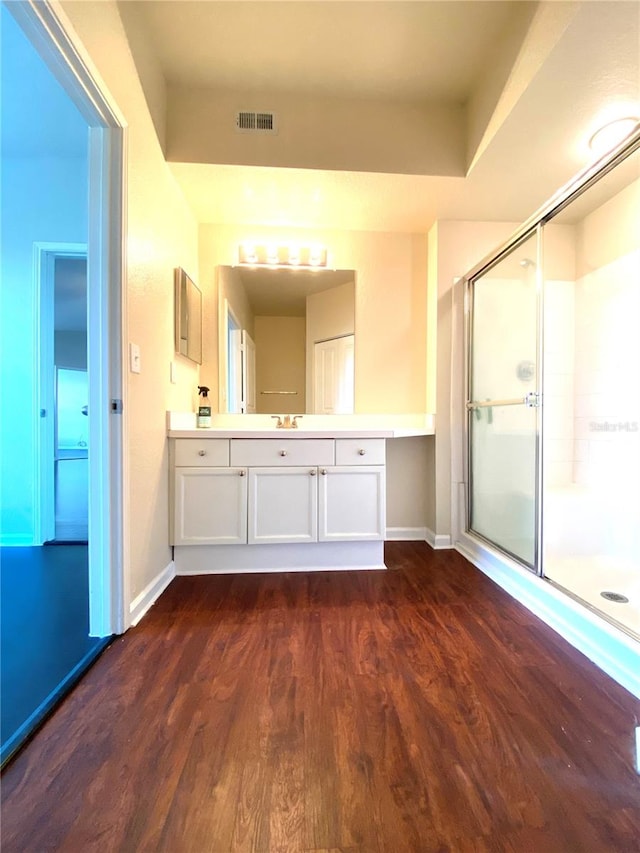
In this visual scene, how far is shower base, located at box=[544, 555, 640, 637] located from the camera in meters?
1.41

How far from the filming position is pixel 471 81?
178cm

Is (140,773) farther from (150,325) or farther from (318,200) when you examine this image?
(318,200)

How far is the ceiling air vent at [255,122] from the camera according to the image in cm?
183

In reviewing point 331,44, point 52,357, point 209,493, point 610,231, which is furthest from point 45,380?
point 610,231

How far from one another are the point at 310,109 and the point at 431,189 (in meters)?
0.79

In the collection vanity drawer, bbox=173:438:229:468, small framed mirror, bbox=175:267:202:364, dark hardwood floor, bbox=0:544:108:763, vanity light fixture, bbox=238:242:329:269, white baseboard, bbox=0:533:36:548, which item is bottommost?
dark hardwood floor, bbox=0:544:108:763

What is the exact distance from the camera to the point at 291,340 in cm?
247

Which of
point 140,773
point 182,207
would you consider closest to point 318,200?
point 182,207

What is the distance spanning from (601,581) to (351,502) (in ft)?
4.15

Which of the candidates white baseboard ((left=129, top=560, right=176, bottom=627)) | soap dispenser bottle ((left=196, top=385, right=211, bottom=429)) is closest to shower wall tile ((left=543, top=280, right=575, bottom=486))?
soap dispenser bottle ((left=196, top=385, right=211, bottom=429))

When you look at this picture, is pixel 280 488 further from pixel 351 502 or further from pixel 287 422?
pixel 287 422

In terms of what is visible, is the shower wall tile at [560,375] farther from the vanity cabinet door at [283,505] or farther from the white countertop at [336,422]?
the vanity cabinet door at [283,505]

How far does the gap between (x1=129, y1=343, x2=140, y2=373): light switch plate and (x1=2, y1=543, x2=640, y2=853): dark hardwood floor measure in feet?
3.53

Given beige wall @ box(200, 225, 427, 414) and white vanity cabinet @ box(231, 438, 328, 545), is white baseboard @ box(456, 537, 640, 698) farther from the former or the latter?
beige wall @ box(200, 225, 427, 414)
